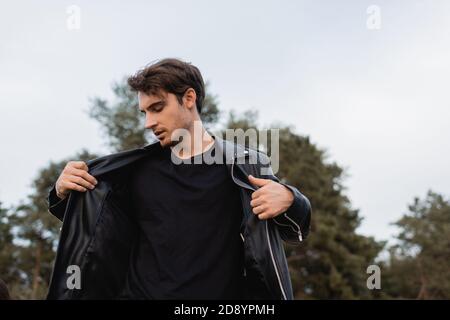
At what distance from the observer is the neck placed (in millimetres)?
3209

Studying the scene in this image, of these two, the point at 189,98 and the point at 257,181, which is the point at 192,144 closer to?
the point at 189,98

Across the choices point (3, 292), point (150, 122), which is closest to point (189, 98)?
point (150, 122)

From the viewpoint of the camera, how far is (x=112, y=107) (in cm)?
2975

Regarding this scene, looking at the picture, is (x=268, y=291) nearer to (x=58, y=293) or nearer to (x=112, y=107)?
(x=58, y=293)

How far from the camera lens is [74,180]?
116 inches

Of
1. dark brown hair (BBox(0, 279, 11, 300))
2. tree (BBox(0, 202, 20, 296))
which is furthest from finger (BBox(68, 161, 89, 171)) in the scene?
tree (BBox(0, 202, 20, 296))

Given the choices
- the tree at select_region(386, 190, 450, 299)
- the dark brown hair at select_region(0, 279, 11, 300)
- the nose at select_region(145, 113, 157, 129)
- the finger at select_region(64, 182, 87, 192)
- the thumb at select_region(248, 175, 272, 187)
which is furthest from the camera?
the tree at select_region(386, 190, 450, 299)

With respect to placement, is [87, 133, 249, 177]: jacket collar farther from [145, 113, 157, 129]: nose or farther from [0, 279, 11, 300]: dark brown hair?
[0, 279, 11, 300]: dark brown hair

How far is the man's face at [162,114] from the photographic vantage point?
3053 millimetres

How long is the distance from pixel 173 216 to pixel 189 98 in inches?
26.5

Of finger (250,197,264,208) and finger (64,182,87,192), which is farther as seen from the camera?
finger (64,182,87,192)

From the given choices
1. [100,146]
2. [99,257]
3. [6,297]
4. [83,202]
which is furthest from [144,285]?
[100,146]

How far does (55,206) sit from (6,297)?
2.88 feet

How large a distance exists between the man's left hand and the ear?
758mm
